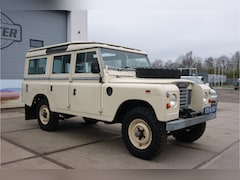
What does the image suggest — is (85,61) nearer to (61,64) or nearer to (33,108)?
(61,64)

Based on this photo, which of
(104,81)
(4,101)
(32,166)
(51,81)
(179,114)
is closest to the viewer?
(32,166)

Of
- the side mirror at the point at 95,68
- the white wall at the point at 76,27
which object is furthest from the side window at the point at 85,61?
the white wall at the point at 76,27

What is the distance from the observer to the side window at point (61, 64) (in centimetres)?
625

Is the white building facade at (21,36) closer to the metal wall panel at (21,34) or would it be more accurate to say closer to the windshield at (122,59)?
the metal wall panel at (21,34)

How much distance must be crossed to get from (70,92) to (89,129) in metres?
1.59

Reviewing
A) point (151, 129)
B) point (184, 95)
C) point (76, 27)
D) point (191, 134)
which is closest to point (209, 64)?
point (76, 27)

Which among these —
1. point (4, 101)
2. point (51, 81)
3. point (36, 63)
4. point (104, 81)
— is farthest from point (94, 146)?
point (4, 101)

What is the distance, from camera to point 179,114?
4793 mm

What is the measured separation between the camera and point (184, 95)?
491 cm

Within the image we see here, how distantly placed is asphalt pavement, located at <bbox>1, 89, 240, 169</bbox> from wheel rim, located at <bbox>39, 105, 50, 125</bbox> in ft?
0.97

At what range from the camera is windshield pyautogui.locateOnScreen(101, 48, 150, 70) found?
18.1ft

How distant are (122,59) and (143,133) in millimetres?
1936

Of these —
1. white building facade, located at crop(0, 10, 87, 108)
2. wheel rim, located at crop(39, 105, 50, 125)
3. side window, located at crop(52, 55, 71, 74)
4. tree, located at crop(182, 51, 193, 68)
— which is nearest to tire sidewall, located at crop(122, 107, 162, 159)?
side window, located at crop(52, 55, 71, 74)

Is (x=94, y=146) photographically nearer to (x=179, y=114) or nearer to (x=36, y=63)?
(x=179, y=114)
